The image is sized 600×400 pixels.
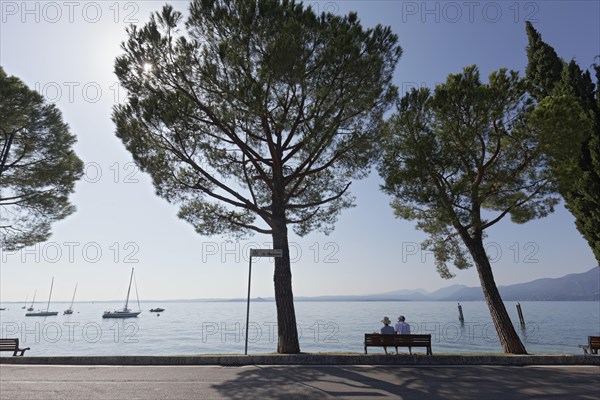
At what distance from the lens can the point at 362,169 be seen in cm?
1334

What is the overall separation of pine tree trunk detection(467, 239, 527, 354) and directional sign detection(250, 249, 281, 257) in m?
6.71

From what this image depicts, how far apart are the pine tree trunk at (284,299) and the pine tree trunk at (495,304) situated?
6.40 meters

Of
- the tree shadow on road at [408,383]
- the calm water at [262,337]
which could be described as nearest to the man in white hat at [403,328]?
the tree shadow on road at [408,383]

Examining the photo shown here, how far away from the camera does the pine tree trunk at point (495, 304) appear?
11.5 metres

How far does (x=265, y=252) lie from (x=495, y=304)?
7853 mm

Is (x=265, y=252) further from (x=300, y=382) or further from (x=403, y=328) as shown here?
(x=403, y=328)

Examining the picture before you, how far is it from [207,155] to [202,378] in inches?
284

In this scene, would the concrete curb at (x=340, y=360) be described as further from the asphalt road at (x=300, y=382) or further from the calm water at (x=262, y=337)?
the calm water at (x=262, y=337)

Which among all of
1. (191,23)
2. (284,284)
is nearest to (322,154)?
(284,284)

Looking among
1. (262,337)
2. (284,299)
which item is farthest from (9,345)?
(262,337)

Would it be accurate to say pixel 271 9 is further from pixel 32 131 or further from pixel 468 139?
pixel 32 131

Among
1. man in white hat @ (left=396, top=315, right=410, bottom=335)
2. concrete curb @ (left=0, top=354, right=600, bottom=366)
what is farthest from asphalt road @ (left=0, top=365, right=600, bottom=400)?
man in white hat @ (left=396, top=315, right=410, bottom=335)

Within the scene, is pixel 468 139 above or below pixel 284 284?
above

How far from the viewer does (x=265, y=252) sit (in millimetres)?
10938
